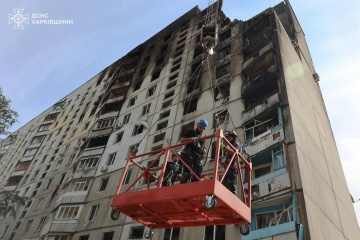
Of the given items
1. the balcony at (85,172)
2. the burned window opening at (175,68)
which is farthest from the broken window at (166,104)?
the balcony at (85,172)

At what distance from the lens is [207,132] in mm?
24328

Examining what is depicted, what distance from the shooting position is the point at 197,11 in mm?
48062

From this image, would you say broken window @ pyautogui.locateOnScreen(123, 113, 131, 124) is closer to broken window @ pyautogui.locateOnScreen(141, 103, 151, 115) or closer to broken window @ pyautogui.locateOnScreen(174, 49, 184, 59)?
broken window @ pyautogui.locateOnScreen(141, 103, 151, 115)

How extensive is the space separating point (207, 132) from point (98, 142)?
57.8ft

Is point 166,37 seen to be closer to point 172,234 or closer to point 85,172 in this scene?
point 85,172

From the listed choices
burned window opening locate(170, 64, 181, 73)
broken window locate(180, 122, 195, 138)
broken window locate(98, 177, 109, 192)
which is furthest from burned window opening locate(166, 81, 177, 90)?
broken window locate(98, 177, 109, 192)

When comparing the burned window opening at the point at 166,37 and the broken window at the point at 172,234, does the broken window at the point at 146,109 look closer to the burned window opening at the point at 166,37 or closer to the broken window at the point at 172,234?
the broken window at the point at 172,234

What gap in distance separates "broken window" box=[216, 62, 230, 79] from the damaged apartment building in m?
0.12

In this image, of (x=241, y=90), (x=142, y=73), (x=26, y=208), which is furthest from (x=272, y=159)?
(x=26, y=208)

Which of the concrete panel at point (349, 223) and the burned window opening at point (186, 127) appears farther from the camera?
the burned window opening at point (186, 127)

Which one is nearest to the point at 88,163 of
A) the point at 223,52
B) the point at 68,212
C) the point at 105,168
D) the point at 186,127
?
the point at 105,168

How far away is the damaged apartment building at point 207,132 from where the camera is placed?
16984 millimetres

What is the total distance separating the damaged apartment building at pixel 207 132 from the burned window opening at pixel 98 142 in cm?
14

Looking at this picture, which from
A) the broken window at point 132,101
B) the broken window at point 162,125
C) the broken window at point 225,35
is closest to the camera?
the broken window at point 162,125
